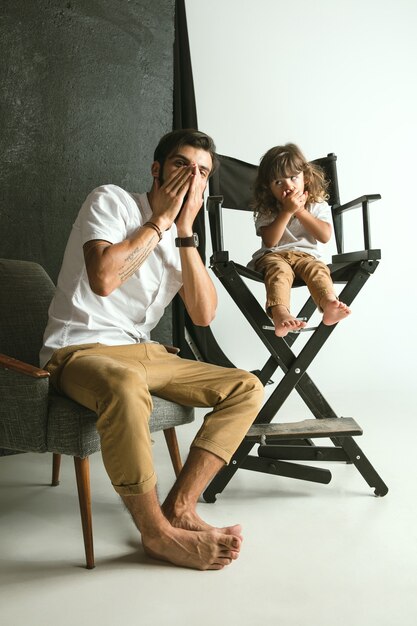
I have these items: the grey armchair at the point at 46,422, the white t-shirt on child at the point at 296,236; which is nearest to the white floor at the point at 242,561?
the grey armchair at the point at 46,422

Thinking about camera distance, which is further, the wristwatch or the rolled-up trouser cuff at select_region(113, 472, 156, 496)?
the wristwatch

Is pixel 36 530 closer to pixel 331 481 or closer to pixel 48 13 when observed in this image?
pixel 331 481

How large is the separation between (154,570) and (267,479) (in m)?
0.80

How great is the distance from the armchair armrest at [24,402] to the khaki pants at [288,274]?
0.92 meters

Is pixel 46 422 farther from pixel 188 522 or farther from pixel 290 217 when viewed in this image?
pixel 290 217

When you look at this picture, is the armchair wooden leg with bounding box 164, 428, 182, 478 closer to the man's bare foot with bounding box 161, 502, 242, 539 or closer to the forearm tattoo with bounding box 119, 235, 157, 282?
the man's bare foot with bounding box 161, 502, 242, 539

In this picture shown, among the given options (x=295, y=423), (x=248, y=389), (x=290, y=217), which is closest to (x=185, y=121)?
(x=290, y=217)

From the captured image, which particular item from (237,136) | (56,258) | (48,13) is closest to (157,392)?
(56,258)

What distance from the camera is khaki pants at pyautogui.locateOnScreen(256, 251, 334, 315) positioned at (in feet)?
7.92

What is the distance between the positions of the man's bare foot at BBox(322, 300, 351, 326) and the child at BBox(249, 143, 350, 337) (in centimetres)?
21

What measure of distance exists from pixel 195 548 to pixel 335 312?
94 centimetres

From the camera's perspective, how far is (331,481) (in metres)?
2.41

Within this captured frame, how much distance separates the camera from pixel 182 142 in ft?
7.06

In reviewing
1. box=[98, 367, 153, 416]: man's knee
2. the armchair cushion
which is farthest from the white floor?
box=[98, 367, 153, 416]: man's knee
